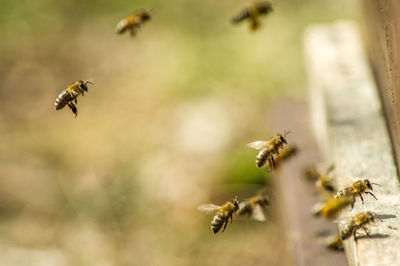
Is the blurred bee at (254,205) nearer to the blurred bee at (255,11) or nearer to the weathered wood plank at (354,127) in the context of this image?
the weathered wood plank at (354,127)

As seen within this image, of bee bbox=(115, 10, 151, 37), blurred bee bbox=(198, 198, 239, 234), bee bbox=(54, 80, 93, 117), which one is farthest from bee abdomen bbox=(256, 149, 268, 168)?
bee bbox=(115, 10, 151, 37)

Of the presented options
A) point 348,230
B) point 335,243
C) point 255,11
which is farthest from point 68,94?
point 348,230

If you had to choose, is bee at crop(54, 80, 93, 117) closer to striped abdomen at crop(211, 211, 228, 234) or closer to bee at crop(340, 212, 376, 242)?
striped abdomen at crop(211, 211, 228, 234)

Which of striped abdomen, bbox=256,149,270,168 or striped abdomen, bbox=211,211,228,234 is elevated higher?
striped abdomen, bbox=256,149,270,168

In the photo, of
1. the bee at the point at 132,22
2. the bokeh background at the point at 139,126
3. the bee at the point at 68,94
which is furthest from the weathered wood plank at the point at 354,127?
the bee at the point at 68,94

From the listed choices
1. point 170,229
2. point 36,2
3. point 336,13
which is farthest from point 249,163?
point 36,2

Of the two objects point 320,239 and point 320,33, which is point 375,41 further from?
Answer: point 320,33

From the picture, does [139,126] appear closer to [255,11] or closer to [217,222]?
[255,11]
